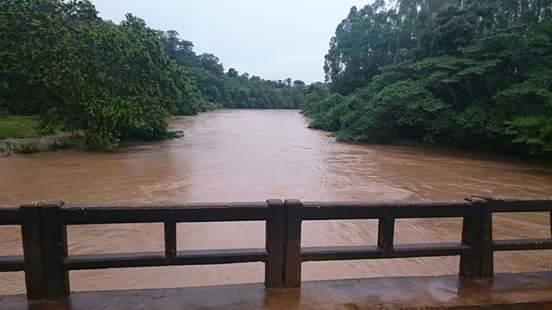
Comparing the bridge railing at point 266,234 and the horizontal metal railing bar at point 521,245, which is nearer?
the bridge railing at point 266,234

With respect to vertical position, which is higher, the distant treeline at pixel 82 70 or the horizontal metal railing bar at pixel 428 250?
the distant treeline at pixel 82 70

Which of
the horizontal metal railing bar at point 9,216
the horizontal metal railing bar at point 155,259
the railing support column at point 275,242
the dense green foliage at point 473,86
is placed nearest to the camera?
the horizontal metal railing bar at point 9,216

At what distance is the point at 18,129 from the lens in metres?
21.0

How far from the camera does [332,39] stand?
48531 millimetres

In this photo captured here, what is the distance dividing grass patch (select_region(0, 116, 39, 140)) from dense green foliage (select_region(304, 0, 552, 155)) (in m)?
16.6

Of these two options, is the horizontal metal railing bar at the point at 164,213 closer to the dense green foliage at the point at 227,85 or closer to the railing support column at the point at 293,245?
the railing support column at the point at 293,245

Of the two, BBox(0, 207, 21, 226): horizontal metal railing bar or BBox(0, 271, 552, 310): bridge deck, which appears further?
BBox(0, 271, 552, 310): bridge deck

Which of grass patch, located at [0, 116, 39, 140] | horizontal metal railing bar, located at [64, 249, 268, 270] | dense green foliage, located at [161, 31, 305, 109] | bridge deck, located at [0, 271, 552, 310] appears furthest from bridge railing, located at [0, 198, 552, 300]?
dense green foliage, located at [161, 31, 305, 109]

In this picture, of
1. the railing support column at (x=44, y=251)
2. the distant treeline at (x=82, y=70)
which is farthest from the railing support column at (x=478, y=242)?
the distant treeline at (x=82, y=70)

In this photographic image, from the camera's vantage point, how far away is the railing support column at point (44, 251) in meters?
2.54

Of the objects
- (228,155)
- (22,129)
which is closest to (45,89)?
(22,129)

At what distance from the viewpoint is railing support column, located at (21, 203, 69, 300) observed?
2541 millimetres

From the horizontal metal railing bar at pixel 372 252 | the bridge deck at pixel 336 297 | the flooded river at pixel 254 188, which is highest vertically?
the horizontal metal railing bar at pixel 372 252

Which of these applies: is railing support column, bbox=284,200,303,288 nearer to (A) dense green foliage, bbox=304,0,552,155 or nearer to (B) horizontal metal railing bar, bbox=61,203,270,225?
(B) horizontal metal railing bar, bbox=61,203,270,225
